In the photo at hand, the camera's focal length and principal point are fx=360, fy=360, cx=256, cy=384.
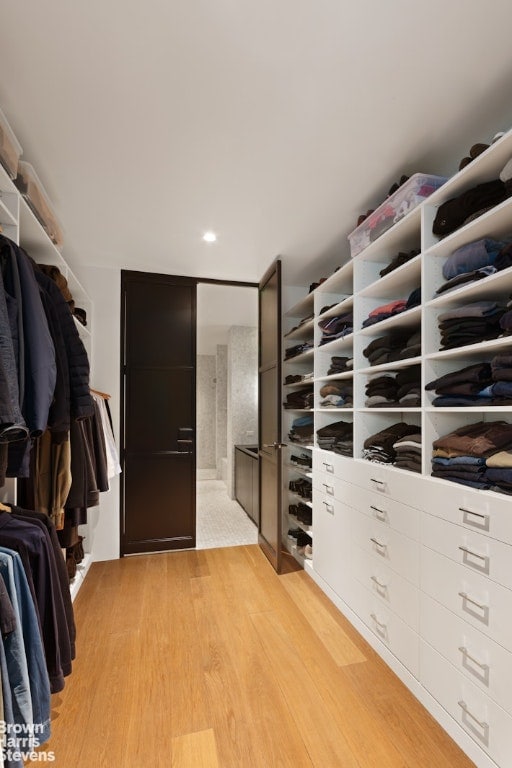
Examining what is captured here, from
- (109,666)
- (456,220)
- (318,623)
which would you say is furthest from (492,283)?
(109,666)

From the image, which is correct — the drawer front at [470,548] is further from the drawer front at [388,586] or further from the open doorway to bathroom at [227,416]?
the open doorway to bathroom at [227,416]

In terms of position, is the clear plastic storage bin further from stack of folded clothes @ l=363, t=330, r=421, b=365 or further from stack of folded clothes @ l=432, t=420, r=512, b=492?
stack of folded clothes @ l=432, t=420, r=512, b=492

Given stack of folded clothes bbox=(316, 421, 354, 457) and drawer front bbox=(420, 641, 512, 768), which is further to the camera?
stack of folded clothes bbox=(316, 421, 354, 457)

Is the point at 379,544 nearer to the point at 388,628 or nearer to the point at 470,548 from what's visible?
the point at 388,628

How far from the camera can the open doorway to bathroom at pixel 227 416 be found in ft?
12.5

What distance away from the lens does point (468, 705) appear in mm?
1312

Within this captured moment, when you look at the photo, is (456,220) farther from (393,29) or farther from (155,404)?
(155,404)

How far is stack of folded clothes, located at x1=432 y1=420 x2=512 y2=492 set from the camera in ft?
4.09

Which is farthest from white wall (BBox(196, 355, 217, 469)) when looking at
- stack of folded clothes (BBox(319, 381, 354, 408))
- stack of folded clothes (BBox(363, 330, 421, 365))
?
stack of folded clothes (BBox(363, 330, 421, 365))

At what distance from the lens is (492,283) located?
1322 mm

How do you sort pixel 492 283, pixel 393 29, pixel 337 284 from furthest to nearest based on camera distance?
1. pixel 337 284
2. pixel 492 283
3. pixel 393 29

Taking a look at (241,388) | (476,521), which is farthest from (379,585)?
(241,388)

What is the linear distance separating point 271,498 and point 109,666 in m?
1.49

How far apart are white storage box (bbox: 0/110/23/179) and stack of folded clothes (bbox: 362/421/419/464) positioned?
2.07 metres
